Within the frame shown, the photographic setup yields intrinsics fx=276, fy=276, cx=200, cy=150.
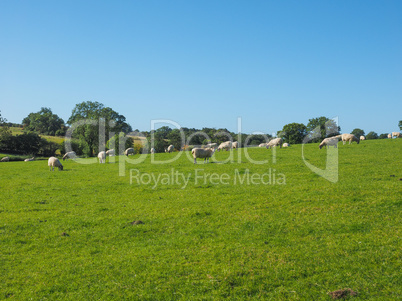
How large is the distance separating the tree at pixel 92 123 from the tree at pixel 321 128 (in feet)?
223

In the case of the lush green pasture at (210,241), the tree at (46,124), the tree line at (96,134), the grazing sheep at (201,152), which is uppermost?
the tree at (46,124)

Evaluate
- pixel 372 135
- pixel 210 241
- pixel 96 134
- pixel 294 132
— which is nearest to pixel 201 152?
pixel 210 241

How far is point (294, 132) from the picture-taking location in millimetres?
103125

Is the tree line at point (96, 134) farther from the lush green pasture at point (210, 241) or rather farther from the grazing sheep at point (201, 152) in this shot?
the lush green pasture at point (210, 241)

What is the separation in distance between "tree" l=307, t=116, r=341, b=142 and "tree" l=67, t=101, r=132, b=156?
67.9 m

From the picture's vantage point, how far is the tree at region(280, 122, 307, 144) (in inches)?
3947

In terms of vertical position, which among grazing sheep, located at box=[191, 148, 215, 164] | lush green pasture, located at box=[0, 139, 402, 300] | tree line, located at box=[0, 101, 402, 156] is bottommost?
lush green pasture, located at box=[0, 139, 402, 300]

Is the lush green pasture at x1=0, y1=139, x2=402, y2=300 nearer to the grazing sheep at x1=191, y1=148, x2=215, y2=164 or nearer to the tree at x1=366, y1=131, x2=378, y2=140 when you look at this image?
the grazing sheep at x1=191, y1=148, x2=215, y2=164

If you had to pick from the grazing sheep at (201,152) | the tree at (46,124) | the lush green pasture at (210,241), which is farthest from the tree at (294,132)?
the tree at (46,124)

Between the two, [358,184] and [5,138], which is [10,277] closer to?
[358,184]

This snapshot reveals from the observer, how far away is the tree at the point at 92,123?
7856 centimetres

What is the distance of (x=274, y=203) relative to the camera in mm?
14570

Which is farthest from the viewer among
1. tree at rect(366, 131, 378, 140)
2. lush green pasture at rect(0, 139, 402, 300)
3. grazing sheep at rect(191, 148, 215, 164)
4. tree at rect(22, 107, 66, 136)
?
tree at rect(22, 107, 66, 136)

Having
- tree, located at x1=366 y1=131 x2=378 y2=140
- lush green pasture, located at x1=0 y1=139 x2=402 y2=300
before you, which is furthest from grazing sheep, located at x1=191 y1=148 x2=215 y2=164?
tree, located at x1=366 y1=131 x2=378 y2=140
